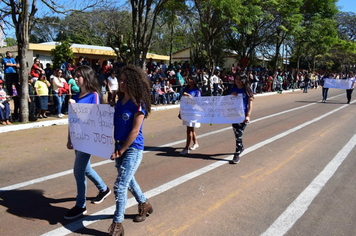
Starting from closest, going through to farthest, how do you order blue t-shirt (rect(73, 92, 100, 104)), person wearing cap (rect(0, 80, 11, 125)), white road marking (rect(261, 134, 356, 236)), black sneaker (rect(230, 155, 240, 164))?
1. white road marking (rect(261, 134, 356, 236))
2. blue t-shirt (rect(73, 92, 100, 104))
3. black sneaker (rect(230, 155, 240, 164))
4. person wearing cap (rect(0, 80, 11, 125))

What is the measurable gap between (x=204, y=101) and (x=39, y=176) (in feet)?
12.7

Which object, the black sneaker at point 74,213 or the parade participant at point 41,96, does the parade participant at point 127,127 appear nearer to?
the black sneaker at point 74,213

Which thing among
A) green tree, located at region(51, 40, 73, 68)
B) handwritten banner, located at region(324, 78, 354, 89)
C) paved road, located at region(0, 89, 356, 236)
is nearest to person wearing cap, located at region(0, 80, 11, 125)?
paved road, located at region(0, 89, 356, 236)

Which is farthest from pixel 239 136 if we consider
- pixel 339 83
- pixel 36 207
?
pixel 339 83

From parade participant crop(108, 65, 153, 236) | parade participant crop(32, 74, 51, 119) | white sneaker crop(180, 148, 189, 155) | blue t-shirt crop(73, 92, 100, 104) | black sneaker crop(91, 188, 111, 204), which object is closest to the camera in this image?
parade participant crop(108, 65, 153, 236)

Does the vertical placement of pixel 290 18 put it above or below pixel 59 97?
above

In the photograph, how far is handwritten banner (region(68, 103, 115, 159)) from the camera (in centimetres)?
379

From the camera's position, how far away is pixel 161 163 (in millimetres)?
6391

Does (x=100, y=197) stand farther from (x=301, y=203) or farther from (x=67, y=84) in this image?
(x=67, y=84)

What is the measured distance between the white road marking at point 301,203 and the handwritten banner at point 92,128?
2.25 metres

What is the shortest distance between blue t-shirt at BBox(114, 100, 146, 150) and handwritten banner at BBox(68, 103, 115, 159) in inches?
5.7

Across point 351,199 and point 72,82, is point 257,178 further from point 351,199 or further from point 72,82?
point 72,82

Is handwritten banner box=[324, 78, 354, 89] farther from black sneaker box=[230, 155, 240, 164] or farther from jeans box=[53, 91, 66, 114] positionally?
jeans box=[53, 91, 66, 114]

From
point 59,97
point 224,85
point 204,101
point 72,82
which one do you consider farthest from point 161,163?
point 224,85
